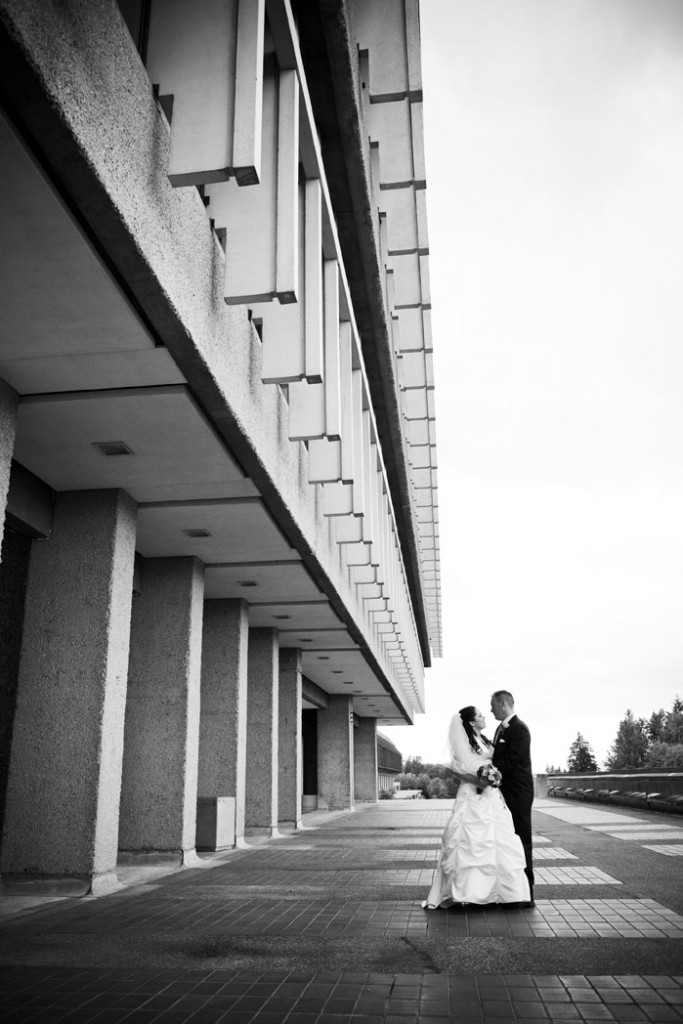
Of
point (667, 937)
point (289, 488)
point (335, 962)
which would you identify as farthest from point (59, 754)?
point (667, 937)

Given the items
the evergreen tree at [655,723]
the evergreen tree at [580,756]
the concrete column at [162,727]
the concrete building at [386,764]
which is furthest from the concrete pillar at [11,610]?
the evergreen tree at [580,756]

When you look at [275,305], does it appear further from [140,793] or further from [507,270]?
[507,270]

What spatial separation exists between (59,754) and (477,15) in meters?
8.73

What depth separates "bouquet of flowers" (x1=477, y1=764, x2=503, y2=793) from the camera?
741 centimetres

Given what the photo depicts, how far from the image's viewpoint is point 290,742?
2098 cm

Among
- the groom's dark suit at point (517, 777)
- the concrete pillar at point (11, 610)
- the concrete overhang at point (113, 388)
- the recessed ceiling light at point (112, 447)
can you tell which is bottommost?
the groom's dark suit at point (517, 777)

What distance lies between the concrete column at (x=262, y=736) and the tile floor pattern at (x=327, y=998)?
474 inches

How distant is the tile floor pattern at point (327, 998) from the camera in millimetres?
4129

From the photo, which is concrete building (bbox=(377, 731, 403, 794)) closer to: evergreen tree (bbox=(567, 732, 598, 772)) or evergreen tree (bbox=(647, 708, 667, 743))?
evergreen tree (bbox=(647, 708, 667, 743))

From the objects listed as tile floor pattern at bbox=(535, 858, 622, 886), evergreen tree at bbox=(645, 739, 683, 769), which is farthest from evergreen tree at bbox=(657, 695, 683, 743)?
tile floor pattern at bbox=(535, 858, 622, 886)

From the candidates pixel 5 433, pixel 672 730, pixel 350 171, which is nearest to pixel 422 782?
pixel 672 730

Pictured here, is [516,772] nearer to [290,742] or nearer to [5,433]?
[5,433]

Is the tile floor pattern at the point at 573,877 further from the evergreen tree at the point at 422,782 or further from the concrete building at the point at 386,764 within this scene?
the evergreen tree at the point at 422,782

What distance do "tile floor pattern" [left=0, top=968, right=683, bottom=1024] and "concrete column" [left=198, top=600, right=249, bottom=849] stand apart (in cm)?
916
